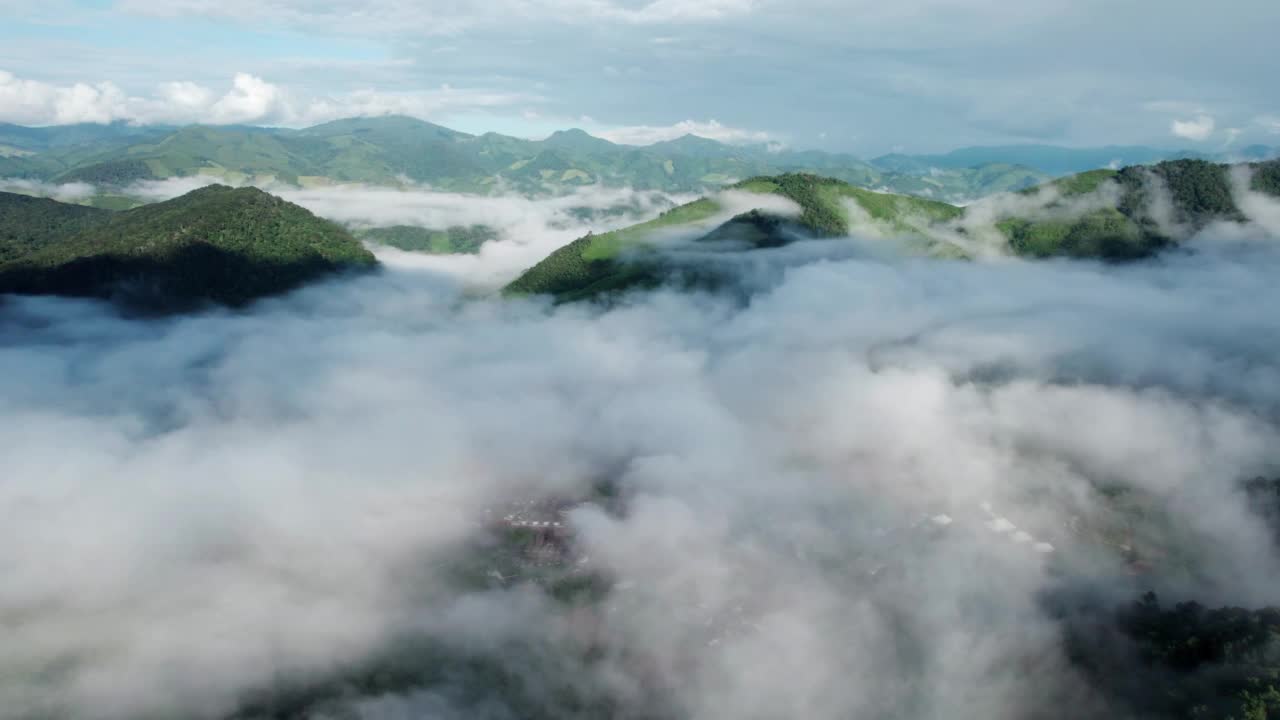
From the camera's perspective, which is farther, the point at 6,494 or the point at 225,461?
the point at 225,461

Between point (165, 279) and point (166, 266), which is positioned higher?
point (166, 266)

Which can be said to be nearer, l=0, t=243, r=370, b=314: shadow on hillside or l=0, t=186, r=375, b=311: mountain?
l=0, t=243, r=370, b=314: shadow on hillside

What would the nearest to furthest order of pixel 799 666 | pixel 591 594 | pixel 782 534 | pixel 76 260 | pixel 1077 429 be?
pixel 799 666 < pixel 591 594 < pixel 782 534 < pixel 1077 429 < pixel 76 260

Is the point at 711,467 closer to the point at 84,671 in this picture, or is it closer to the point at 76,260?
the point at 84,671

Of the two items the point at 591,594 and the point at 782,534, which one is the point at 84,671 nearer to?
the point at 591,594

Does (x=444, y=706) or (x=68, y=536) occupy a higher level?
(x=68, y=536)

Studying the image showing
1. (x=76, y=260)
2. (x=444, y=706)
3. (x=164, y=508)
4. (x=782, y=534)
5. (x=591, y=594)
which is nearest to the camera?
(x=444, y=706)

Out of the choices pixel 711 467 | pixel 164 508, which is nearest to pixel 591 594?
pixel 711 467

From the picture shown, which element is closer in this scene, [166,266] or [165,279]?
[165,279]

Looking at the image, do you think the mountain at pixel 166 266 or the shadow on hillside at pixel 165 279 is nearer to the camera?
the shadow on hillside at pixel 165 279

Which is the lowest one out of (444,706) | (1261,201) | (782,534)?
(444,706)
